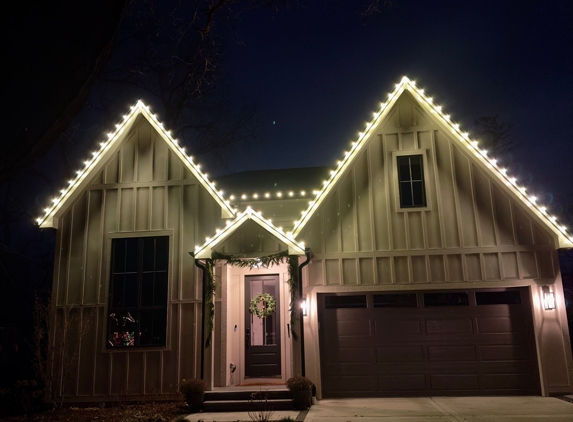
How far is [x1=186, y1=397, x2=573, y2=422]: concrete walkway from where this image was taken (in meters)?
8.59

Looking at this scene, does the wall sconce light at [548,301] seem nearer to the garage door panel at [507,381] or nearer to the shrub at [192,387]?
the garage door panel at [507,381]

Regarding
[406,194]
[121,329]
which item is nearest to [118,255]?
[121,329]

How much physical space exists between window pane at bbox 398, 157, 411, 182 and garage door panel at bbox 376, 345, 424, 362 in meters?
3.58

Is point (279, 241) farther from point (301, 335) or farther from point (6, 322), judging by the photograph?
point (6, 322)

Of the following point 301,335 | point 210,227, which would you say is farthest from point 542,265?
point 210,227

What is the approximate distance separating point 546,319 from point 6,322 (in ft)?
64.2

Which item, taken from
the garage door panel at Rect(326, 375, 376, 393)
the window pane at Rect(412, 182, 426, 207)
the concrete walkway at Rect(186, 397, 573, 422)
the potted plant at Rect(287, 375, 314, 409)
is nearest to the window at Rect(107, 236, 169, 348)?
the concrete walkway at Rect(186, 397, 573, 422)

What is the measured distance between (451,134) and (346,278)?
3.85 m

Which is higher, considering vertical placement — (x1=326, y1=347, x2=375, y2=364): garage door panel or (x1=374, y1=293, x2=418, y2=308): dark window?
(x1=374, y1=293, x2=418, y2=308): dark window

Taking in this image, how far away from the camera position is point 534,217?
1095cm

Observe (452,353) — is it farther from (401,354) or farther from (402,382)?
(402,382)

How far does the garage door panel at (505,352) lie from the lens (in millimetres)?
10945

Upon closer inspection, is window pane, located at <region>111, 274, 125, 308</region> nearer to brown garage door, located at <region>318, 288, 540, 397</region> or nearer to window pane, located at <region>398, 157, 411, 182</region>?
brown garage door, located at <region>318, 288, 540, 397</region>

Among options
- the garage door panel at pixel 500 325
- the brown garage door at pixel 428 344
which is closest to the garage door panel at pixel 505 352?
the brown garage door at pixel 428 344
